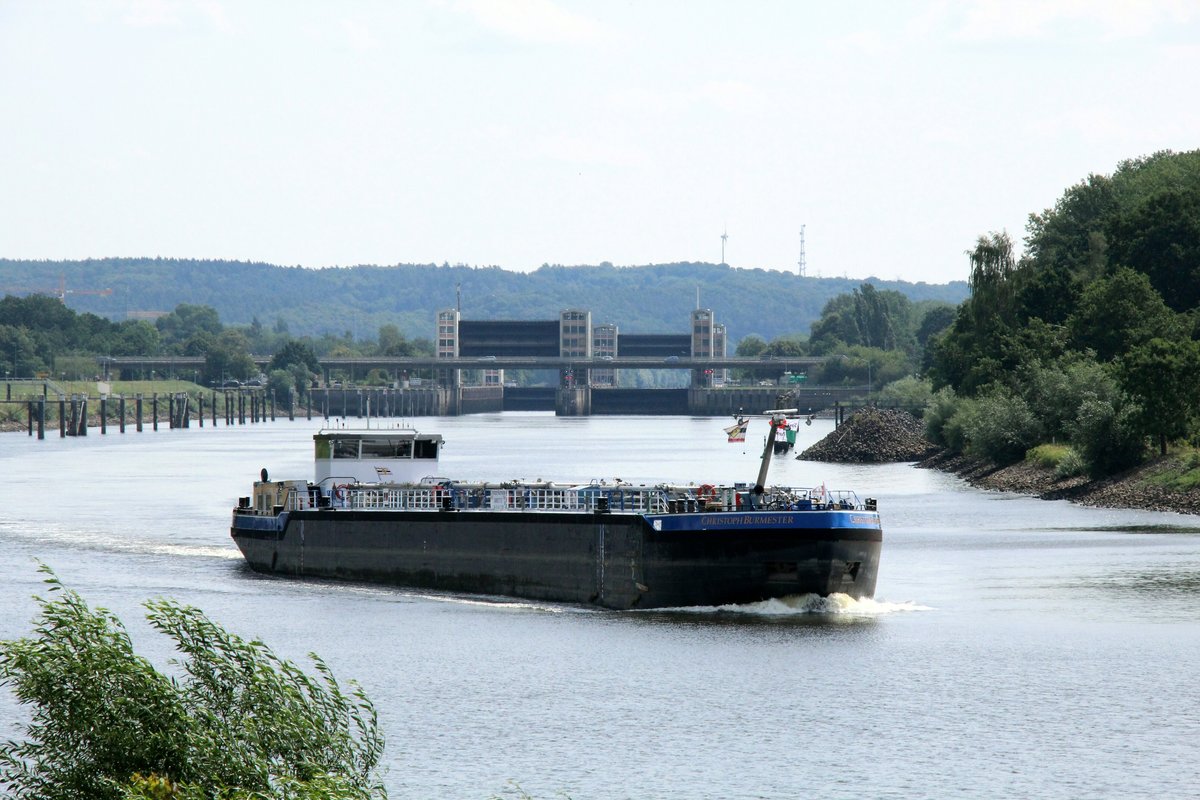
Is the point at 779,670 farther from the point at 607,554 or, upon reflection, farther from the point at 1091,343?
the point at 1091,343

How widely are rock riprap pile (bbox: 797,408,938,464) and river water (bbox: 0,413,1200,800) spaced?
70.0 m

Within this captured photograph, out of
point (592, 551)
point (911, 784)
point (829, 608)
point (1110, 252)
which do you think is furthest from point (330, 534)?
point (1110, 252)

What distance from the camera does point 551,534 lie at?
57.8m

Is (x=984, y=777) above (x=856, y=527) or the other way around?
the other way around

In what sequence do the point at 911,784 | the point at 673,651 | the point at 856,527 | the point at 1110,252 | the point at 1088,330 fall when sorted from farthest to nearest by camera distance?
the point at 1110,252 < the point at 1088,330 < the point at 856,527 < the point at 673,651 < the point at 911,784

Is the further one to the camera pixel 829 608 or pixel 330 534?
pixel 330 534

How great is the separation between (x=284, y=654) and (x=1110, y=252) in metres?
113

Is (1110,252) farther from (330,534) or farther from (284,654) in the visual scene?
(284,654)

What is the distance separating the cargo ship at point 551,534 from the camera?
5300 centimetres

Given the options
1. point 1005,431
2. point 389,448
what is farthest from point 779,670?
point 1005,431

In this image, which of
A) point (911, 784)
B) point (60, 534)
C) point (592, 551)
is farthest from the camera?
point (60, 534)

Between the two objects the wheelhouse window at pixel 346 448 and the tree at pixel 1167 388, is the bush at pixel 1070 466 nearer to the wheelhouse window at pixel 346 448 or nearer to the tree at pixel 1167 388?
the tree at pixel 1167 388

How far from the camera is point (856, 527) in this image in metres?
52.8

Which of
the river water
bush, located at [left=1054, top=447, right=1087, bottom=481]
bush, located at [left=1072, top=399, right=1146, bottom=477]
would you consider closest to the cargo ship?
the river water
